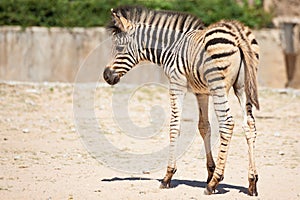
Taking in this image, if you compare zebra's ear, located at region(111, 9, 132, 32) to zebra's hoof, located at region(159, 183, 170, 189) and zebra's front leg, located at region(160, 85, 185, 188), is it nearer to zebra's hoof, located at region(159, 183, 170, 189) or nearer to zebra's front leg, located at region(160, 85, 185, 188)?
zebra's front leg, located at region(160, 85, 185, 188)

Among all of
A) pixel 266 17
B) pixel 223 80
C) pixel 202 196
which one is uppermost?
pixel 266 17

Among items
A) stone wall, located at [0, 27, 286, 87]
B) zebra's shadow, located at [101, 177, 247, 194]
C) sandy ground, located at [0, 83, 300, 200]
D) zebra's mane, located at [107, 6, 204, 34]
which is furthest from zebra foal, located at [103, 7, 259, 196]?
stone wall, located at [0, 27, 286, 87]

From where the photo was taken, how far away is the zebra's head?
8.25m

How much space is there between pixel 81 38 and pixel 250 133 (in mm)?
8387

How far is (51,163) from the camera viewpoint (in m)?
8.99

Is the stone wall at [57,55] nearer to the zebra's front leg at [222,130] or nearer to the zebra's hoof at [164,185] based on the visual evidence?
the zebra's hoof at [164,185]

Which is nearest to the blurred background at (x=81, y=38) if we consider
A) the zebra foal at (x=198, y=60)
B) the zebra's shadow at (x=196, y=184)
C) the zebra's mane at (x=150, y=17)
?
the zebra's mane at (x=150, y=17)

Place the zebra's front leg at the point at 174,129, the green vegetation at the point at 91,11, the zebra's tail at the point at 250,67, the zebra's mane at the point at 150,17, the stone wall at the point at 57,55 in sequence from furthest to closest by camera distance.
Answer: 1. the green vegetation at the point at 91,11
2. the stone wall at the point at 57,55
3. the zebra's mane at the point at 150,17
4. the zebra's front leg at the point at 174,129
5. the zebra's tail at the point at 250,67

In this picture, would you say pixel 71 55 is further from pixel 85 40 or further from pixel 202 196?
pixel 202 196

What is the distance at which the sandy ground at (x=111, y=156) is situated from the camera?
7.68 meters

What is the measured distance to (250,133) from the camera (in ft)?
24.8

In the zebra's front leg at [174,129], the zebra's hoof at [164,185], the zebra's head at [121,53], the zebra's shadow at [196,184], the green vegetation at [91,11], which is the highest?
the green vegetation at [91,11]

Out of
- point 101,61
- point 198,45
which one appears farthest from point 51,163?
point 101,61

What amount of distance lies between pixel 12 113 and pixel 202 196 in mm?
5620
